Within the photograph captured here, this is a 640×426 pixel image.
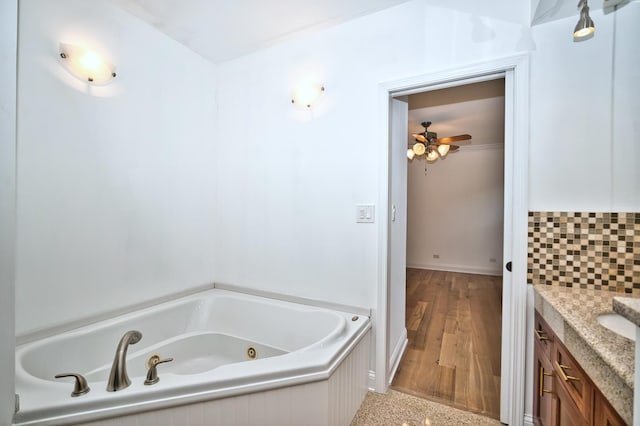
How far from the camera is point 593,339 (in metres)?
0.79

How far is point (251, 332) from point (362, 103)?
1.82m

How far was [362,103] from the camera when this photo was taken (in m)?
1.85

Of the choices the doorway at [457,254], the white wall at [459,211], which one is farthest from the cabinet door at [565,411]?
the white wall at [459,211]

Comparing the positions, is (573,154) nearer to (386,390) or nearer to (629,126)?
(629,126)

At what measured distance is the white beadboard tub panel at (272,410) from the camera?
3.52 ft

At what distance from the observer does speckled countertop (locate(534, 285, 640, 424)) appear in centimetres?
64

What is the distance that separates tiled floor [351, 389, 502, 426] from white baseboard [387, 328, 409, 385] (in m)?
0.18

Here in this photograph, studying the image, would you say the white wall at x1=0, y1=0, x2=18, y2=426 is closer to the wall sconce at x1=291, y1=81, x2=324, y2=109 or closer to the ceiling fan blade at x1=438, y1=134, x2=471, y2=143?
the wall sconce at x1=291, y1=81, x2=324, y2=109

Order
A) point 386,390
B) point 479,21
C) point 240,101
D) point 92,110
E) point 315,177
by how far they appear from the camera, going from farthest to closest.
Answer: point 240,101 → point 315,177 → point 386,390 → point 92,110 → point 479,21

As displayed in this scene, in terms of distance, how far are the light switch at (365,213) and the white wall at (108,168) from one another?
1336 millimetres

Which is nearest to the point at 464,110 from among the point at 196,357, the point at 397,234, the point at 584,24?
the point at 397,234

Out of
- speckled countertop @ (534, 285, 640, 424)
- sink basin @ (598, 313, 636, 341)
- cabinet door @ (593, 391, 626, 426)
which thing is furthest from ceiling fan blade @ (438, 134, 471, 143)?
cabinet door @ (593, 391, 626, 426)

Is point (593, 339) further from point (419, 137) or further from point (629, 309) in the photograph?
point (419, 137)

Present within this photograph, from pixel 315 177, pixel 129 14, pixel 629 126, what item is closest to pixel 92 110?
pixel 129 14
